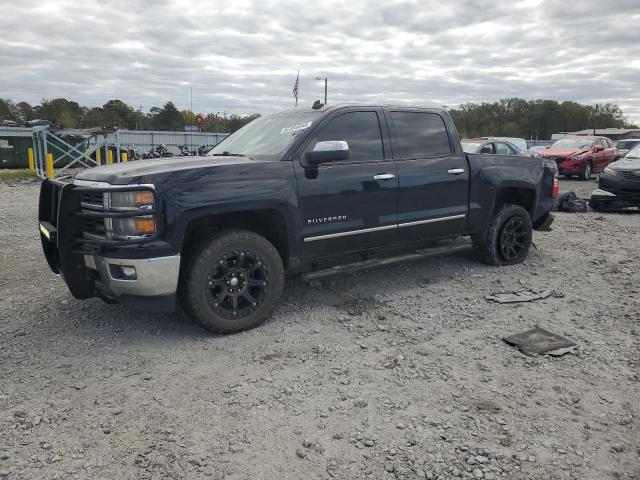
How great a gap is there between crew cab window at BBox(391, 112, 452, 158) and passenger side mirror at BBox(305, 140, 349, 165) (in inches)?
40.4

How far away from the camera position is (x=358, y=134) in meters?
4.91

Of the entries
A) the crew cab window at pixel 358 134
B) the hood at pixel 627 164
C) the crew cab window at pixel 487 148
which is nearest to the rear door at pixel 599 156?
the hood at pixel 627 164

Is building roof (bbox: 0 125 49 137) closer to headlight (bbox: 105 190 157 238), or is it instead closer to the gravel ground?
the gravel ground

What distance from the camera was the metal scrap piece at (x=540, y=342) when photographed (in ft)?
12.8

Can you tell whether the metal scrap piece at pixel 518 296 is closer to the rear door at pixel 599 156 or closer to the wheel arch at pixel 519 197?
the wheel arch at pixel 519 197

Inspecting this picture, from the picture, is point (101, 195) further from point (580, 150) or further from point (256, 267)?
point (580, 150)

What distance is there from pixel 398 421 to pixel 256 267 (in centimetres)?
178

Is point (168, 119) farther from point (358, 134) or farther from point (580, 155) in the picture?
point (358, 134)

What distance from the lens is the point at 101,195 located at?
379 cm

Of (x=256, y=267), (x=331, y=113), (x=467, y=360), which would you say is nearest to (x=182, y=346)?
(x=256, y=267)

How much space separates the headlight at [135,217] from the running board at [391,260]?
147 cm

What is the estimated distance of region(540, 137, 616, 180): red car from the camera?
18875 mm

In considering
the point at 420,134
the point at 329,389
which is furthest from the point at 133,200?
the point at 420,134

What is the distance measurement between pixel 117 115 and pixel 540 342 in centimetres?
9012
